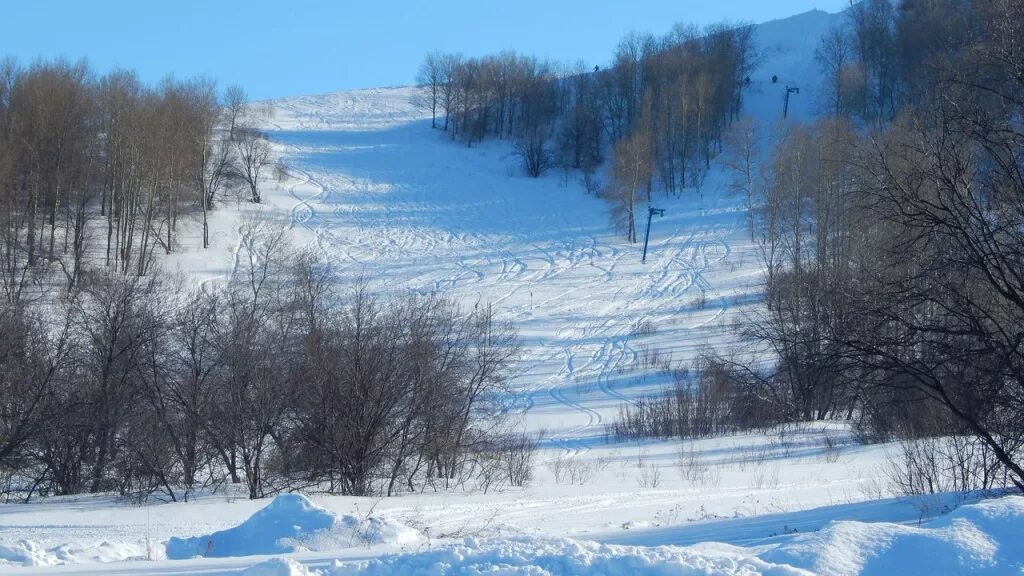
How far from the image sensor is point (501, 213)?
60.8 m

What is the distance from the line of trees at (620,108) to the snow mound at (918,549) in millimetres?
48379

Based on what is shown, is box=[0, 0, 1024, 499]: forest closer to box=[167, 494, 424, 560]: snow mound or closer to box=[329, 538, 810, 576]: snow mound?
box=[329, 538, 810, 576]: snow mound

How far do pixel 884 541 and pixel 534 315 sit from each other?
35.1 m

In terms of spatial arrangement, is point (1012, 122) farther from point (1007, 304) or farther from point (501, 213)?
point (501, 213)

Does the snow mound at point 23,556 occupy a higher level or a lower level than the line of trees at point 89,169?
lower

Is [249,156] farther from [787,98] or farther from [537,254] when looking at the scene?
[787,98]

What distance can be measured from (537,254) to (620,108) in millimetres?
28206

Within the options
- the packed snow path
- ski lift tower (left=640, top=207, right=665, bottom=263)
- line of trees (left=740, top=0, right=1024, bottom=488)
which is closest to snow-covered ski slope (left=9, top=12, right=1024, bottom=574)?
the packed snow path

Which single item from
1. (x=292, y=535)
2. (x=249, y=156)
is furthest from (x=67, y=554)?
(x=249, y=156)

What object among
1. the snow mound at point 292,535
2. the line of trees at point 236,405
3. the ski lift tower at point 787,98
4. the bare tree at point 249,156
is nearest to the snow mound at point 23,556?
the snow mound at point 292,535

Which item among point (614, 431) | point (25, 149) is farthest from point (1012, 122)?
point (25, 149)

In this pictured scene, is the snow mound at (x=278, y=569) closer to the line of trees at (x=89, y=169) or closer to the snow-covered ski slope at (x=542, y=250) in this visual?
the snow-covered ski slope at (x=542, y=250)

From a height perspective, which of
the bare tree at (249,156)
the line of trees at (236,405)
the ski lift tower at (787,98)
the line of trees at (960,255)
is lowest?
the line of trees at (236,405)

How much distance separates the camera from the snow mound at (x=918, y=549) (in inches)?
278
